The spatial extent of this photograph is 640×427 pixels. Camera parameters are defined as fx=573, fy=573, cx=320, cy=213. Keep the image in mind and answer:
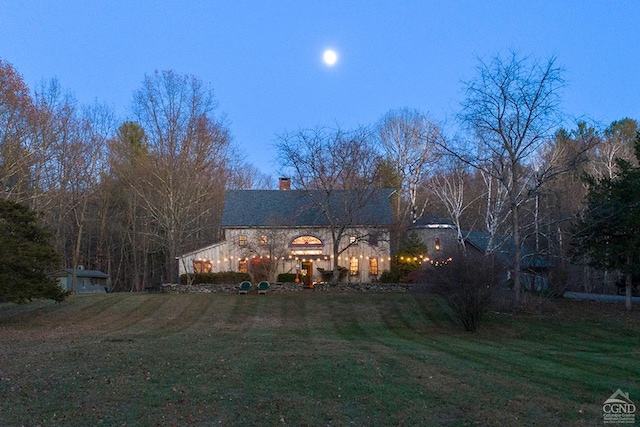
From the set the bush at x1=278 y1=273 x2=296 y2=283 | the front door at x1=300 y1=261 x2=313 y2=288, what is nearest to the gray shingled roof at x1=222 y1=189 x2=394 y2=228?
the front door at x1=300 y1=261 x2=313 y2=288

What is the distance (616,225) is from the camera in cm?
2283

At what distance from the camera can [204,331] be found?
18.1 metres

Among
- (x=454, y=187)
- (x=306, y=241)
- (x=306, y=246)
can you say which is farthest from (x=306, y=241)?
(x=454, y=187)

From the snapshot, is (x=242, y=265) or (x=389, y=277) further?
(x=242, y=265)

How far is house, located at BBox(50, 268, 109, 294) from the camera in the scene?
127ft

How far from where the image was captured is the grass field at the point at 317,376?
6.70m

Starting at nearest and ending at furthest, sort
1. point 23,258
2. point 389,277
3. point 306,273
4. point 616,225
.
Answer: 1. point 23,258
2. point 616,225
3. point 389,277
4. point 306,273

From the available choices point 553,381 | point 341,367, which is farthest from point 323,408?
point 553,381

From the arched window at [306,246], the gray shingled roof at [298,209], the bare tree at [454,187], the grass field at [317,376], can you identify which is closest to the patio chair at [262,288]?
the gray shingled roof at [298,209]

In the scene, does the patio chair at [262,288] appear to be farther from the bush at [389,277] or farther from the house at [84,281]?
the house at [84,281]

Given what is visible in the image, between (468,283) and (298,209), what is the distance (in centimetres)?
1748

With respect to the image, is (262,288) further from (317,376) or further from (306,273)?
(317,376)

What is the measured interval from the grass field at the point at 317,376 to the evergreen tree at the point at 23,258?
1208 mm

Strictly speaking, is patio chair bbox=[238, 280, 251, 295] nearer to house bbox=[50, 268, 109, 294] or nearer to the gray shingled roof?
the gray shingled roof
